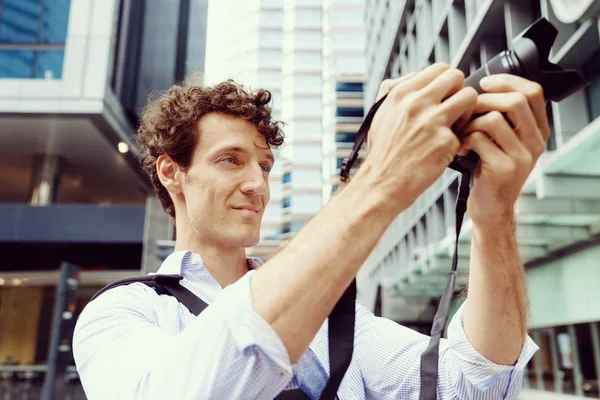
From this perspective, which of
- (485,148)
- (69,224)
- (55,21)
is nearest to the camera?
(485,148)

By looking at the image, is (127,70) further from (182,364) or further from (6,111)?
(182,364)

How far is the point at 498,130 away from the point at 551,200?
27.2 feet

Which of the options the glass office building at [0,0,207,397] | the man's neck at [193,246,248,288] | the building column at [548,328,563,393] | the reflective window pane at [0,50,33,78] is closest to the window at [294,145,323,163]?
Answer: the glass office building at [0,0,207,397]

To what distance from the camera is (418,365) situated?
139 centimetres

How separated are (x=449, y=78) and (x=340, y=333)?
0.46 meters

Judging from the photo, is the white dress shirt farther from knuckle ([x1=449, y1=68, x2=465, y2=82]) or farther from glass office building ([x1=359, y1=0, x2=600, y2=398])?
knuckle ([x1=449, y1=68, x2=465, y2=82])

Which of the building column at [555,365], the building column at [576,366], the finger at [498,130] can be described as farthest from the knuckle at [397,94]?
the building column at [555,365]

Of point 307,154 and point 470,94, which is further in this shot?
point 307,154

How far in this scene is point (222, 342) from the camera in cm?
71

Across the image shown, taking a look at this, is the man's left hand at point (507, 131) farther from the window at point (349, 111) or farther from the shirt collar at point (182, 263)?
the window at point (349, 111)

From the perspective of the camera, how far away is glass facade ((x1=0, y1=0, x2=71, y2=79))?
1683 cm

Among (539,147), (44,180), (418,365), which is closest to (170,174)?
(418,365)

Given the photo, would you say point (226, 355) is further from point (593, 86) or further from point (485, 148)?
point (593, 86)

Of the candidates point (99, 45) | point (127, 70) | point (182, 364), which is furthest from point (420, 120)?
point (127, 70)
